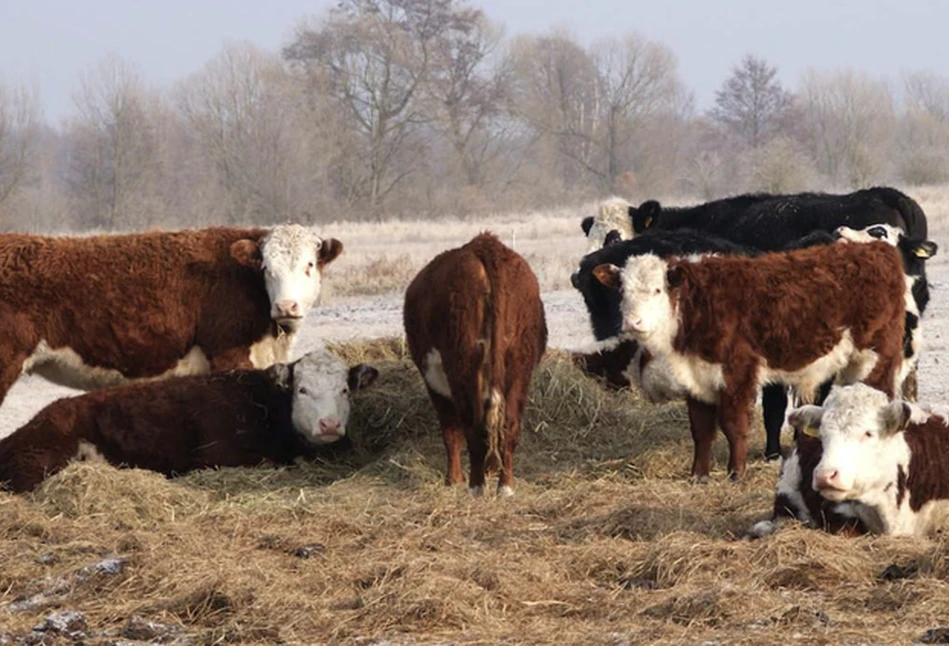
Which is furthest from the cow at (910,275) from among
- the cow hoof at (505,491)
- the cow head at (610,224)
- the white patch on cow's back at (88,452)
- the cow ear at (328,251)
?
the white patch on cow's back at (88,452)

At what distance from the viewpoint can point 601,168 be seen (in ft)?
262

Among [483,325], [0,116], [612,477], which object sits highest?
[0,116]

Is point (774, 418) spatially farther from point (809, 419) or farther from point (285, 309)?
point (285, 309)

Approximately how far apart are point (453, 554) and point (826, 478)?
1.94m

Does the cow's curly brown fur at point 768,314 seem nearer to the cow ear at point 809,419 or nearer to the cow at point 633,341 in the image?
the cow at point 633,341

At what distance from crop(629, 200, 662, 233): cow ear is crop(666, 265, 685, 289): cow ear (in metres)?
5.70

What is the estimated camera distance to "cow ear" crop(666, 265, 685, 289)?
10641 millimetres

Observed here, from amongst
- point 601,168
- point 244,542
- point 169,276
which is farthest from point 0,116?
point 244,542

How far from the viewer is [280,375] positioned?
11.5 meters

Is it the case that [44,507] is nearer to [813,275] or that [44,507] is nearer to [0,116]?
[813,275]

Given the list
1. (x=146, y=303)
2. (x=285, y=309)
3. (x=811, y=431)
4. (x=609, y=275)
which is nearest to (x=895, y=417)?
(x=811, y=431)

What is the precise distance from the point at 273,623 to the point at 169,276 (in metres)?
5.71

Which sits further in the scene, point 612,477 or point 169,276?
point 169,276

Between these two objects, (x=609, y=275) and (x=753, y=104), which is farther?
(x=753, y=104)
